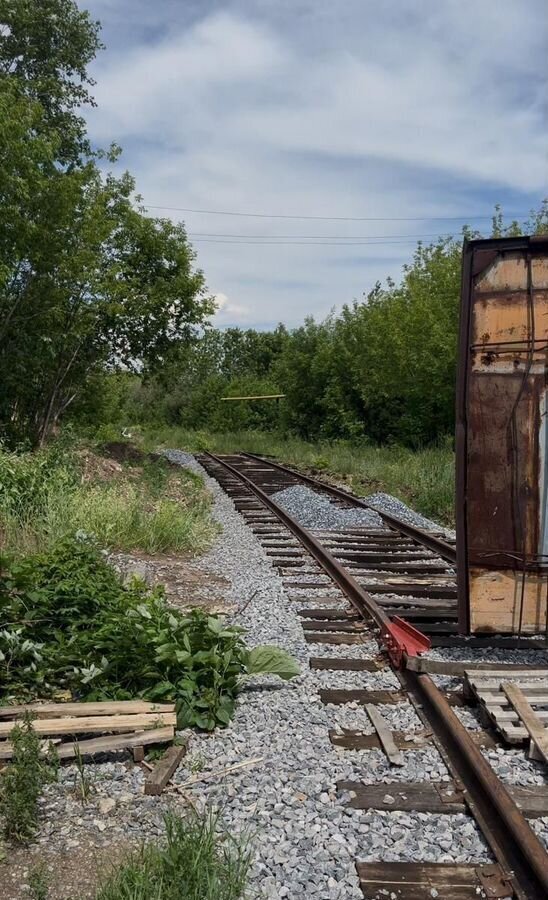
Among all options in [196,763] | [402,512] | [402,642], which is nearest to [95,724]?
[196,763]

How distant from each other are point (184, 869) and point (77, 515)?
6.66 meters

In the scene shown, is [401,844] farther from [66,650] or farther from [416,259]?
[416,259]

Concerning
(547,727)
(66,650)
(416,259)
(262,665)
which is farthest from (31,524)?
(416,259)

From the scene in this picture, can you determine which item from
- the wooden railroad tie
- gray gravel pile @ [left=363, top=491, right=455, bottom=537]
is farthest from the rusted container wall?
gray gravel pile @ [left=363, top=491, right=455, bottom=537]

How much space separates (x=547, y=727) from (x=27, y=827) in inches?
107

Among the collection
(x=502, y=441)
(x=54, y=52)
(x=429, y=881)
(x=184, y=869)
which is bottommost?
(x=429, y=881)

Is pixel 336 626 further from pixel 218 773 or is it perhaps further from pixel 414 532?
pixel 414 532

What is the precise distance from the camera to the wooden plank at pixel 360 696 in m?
Result: 4.74

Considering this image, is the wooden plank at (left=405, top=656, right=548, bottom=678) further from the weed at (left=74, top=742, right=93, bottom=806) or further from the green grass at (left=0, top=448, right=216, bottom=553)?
the green grass at (left=0, top=448, right=216, bottom=553)

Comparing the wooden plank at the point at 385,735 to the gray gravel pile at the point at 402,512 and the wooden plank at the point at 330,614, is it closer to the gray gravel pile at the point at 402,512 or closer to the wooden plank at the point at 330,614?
the wooden plank at the point at 330,614

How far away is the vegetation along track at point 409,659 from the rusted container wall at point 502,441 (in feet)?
2.11

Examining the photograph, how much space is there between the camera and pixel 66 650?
489cm

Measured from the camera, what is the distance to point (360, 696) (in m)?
4.80

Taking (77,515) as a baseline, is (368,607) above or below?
below
